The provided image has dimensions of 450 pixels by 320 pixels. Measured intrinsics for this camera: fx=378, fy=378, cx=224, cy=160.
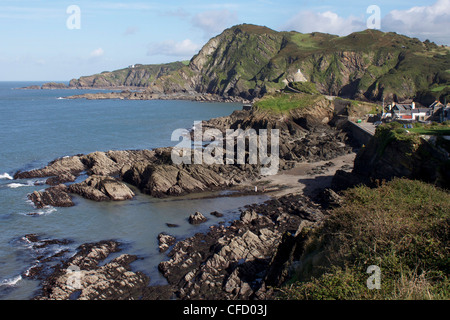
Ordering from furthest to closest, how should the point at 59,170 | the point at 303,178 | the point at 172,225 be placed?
the point at 59,170 < the point at 303,178 < the point at 172,225

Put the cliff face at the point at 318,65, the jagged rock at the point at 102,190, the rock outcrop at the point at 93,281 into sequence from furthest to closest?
1. the cliff face at the point at 318,65
2. the jagged rock at the point at 102,190
3. the rock outcrop at the point at 93,281

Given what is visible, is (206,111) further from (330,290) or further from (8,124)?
(330,290)

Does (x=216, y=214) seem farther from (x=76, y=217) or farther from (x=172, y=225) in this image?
(x=76, y=217)

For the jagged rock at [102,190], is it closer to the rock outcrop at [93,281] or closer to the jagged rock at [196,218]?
the jagged rock at [196,218]

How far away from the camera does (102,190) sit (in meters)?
35.1

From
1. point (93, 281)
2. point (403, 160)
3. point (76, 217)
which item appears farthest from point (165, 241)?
point (403, 160)

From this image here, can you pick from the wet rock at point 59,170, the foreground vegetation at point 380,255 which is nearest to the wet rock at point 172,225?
the foreground vegetation at point 380,255

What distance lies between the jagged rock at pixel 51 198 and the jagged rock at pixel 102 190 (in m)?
1.53

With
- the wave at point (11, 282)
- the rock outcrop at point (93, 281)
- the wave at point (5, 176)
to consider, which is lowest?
the wave at point (11, 282)

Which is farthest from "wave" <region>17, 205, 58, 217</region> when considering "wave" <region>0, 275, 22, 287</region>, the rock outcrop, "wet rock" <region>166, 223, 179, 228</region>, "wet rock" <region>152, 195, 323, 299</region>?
"wet rock" <region>152, 195, 323, 299</region>

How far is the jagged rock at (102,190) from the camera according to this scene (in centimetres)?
3441

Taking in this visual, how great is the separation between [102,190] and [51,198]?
4.35 metres

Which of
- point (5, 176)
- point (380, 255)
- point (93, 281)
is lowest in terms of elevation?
point (93, 281)

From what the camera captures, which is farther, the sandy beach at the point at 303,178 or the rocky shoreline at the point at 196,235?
the sandy beach at the point at 303,178
